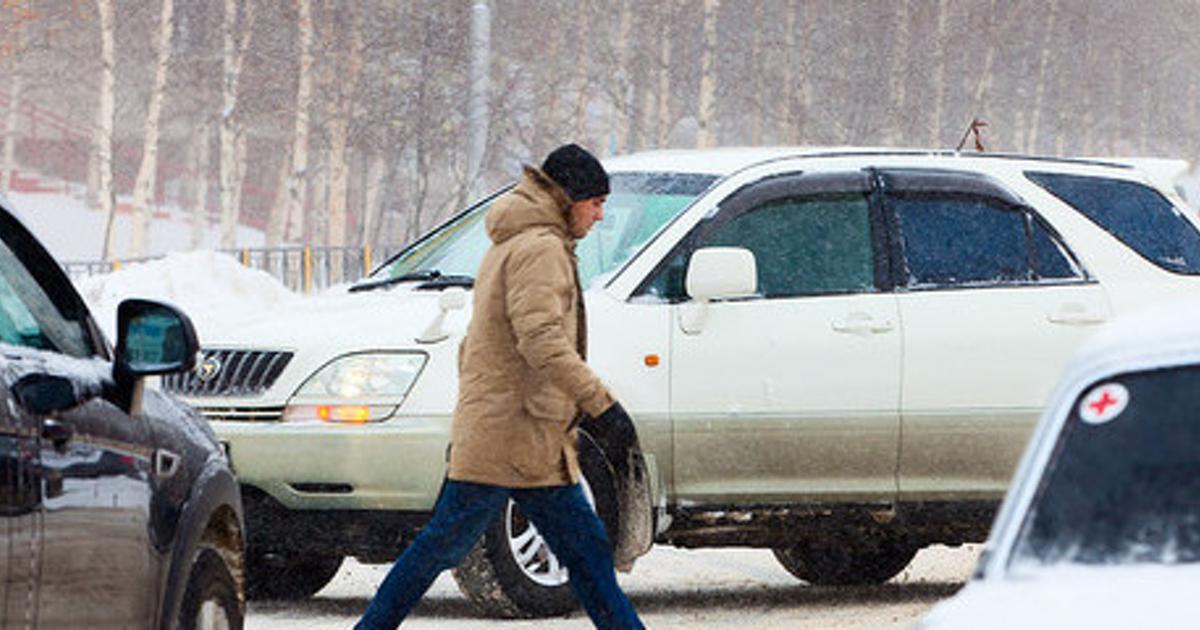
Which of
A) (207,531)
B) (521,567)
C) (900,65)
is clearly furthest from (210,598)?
(900,65)

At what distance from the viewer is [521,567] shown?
31.5 feet

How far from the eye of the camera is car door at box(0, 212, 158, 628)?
455cm

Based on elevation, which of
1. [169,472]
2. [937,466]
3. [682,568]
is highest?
[169,472]

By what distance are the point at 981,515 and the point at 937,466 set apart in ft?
0.90

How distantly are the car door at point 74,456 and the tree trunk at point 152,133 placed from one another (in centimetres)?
4657

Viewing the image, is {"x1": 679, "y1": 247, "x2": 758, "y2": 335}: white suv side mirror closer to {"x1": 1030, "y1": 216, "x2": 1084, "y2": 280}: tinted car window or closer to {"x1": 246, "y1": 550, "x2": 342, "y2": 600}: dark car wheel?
{"x1": 1030, "y1": 216, "x2": 1084, "y2": 280}: tinted car window

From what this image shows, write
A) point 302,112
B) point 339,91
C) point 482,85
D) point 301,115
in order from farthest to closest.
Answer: point 339,91
point 301,115
point 302,112
point 482,85

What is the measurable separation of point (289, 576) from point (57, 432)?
619 cm

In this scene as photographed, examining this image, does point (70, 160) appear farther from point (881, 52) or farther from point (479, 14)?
point (479, 14)

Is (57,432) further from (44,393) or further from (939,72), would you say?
(939,72)

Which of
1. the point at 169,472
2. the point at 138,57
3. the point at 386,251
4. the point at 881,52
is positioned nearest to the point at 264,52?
the point at 386,251

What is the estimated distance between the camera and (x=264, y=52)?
175 ft

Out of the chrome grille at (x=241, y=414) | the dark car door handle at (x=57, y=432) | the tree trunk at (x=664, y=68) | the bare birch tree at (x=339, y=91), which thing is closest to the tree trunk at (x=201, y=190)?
the bare birch tree at (x=339, y=91)

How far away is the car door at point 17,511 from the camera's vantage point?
4.30m
